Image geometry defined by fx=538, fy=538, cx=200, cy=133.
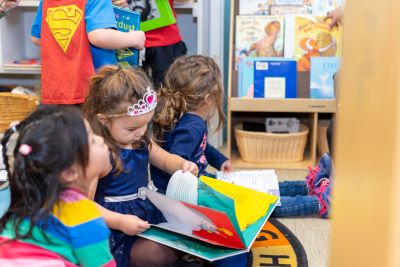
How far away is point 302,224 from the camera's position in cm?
171

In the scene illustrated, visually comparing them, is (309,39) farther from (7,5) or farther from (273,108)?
(7,5)

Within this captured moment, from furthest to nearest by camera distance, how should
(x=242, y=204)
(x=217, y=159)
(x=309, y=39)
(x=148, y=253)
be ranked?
(x=309, y=39) < (x=217, y=159) < (x=242, y=204) < (x=148, y=253)

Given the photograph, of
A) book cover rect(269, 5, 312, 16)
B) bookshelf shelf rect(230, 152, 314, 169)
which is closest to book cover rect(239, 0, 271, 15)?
book cover rect(269, 5, 312, 16)

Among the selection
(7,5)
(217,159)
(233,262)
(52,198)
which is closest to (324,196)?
(217,159)

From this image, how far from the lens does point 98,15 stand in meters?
1.54

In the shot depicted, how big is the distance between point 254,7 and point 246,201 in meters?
1.26

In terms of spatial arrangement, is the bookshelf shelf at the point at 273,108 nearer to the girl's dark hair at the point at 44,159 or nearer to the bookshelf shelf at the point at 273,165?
the bookshelf shelf at the point at 273,165

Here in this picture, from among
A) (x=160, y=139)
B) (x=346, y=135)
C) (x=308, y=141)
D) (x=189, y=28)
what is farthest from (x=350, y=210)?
(x=189, y=28)

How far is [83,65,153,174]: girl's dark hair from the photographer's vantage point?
1.24 metres

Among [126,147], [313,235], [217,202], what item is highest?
[126,147]

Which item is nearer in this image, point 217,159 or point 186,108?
point 186,108

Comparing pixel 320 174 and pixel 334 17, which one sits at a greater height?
pixel 334 17

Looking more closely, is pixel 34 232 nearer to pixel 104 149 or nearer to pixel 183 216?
pixel 104 149

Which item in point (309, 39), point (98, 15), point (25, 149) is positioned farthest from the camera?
point (309, 39)
